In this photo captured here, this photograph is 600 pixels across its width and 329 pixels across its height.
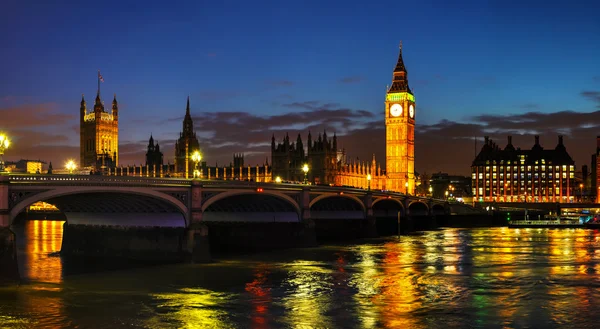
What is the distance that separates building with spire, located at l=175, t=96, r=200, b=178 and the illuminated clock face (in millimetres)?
49126

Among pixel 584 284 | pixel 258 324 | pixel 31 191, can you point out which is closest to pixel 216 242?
pixel 31 191

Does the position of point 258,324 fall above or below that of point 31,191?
below

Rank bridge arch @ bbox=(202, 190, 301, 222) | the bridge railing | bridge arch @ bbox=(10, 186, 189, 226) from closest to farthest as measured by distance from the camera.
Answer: the bridge railing < bridge arch @ bbox=(10, 186, 189, 226) < bridge arch @ bbox=(202, 190, 301, 222)

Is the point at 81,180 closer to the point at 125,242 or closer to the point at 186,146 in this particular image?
the point at 125,242

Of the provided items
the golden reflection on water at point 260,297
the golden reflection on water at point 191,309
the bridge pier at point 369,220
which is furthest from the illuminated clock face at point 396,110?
the golden reflection on water at point 191,309

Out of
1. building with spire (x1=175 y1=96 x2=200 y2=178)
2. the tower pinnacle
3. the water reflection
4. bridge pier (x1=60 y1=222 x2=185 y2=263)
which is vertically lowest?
the water reflection

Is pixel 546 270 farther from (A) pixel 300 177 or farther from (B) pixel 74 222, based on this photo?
(A) pixel 300 177

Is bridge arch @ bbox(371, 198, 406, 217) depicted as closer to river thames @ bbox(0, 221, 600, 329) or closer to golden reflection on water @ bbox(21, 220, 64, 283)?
golden reflection on water @ bbox(21, 220, 64, 283)

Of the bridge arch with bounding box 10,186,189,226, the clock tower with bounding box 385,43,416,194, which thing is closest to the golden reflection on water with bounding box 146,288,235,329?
the bridge arch with bounding box 10,186,189,226

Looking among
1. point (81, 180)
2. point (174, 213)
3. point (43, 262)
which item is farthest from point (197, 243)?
point (43, 262)

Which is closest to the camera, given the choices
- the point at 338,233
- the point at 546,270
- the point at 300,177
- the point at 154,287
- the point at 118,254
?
the point at 154,287

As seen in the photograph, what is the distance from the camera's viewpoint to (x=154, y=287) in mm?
38031

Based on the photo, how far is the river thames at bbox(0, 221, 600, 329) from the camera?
28.4 m

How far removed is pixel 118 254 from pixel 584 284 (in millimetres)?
32783
